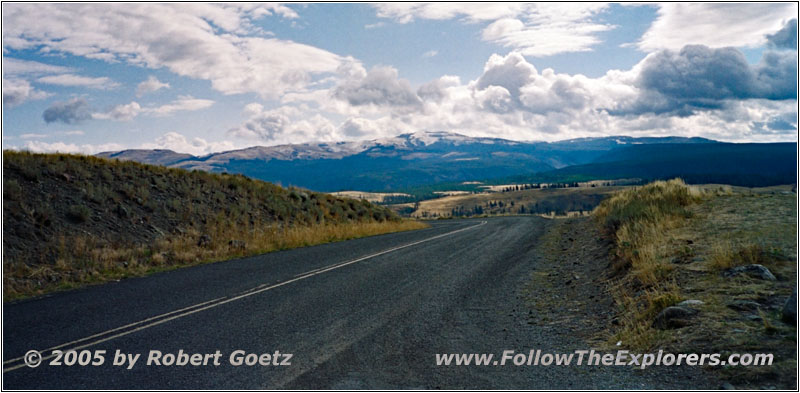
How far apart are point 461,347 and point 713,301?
391cm

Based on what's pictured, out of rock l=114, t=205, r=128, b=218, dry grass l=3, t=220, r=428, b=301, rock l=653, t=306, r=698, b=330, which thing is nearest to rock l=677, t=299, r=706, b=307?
rock l=653, t=306, r=698, b=330

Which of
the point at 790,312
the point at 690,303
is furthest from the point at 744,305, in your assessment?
the point at 790,312

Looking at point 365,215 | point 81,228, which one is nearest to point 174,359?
point 81,228

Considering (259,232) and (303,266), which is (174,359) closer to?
(303,266)

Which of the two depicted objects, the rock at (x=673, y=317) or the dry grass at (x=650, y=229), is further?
the dry grass at (x=650, y=229)

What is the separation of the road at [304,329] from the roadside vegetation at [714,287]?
3.20ft

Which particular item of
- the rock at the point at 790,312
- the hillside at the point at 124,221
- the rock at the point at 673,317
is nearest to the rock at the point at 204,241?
the hillside at the point at 124,221

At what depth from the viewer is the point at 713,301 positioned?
7.07 m

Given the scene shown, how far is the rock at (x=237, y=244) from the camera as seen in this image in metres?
17.1

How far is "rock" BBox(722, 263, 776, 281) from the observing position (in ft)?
25.8

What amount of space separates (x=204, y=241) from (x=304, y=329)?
11472mm

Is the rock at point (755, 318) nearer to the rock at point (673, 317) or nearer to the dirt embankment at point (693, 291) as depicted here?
the dirt embankment at point (693, 291)

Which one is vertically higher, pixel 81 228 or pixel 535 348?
pixel 81 228

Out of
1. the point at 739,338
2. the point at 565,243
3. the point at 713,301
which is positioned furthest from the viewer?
the point at 565,243
